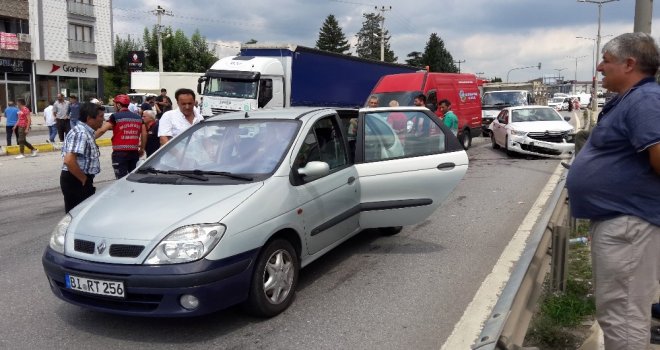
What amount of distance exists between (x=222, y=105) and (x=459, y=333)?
15648mm

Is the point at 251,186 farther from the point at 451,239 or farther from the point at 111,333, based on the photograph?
the point at 451,239

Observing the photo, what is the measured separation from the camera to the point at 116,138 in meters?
7.41

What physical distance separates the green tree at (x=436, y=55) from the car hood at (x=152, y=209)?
298 feet

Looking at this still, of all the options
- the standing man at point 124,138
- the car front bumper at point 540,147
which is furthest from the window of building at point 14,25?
the standing man at point 124,138

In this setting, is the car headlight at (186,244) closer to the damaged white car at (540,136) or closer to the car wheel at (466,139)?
the damaged white car at (540,136)

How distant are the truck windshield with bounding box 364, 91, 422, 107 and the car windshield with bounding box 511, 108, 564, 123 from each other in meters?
2.93

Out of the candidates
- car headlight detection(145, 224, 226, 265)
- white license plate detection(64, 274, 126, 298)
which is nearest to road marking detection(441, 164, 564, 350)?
car headlight detection(145, 224, 226, 265)

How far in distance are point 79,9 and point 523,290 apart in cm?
4841

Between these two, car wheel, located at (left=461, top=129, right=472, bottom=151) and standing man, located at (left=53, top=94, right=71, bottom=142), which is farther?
standing man, located at (left=53, top=94, right=71, bottom=142)

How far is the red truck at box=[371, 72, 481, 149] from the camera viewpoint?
649 inches

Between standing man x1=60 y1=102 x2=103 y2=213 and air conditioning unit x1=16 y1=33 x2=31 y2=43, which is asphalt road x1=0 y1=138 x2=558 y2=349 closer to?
standing man x1=60 y1=102 x2=103 y2=213

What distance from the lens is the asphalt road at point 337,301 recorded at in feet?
12.7

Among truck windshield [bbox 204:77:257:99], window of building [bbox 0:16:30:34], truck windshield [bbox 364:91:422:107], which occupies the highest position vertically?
window of building [bbox 0:16:30:34]

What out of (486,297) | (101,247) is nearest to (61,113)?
(101,247)
